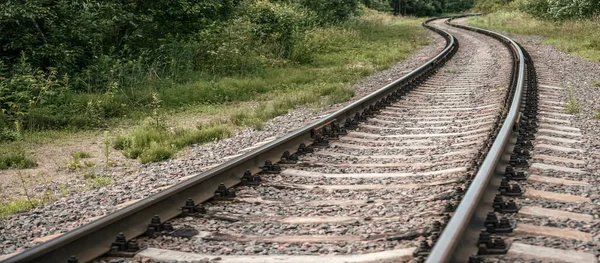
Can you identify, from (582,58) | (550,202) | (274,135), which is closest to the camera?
(550,202)

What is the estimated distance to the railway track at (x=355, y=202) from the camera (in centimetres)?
395

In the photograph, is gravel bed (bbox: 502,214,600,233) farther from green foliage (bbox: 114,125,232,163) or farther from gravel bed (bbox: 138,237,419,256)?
green foliage (bbox: 114,125,232,163)

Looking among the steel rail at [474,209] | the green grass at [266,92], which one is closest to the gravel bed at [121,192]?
the green grass at [266,92]

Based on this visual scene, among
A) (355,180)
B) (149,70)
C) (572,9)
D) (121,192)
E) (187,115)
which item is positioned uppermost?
(572,9)

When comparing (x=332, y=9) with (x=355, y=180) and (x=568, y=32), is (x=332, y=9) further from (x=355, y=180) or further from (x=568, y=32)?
(x=355, y=180)

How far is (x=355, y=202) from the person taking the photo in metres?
5.10

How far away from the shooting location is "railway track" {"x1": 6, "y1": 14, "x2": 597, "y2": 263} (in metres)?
3.95

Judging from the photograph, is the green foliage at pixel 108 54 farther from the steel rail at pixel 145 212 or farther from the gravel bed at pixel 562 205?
the gravel bed at pixel 562 205

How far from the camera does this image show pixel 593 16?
28516mm

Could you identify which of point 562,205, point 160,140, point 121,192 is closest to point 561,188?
point 562,205

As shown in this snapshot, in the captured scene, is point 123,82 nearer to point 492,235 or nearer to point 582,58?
point 492,235

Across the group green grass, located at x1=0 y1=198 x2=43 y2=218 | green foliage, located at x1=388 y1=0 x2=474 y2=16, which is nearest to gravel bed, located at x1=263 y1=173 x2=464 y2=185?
green grass, located at x1=0 y1=198 x2=43 y2=218

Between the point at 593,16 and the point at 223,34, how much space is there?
1880 cm

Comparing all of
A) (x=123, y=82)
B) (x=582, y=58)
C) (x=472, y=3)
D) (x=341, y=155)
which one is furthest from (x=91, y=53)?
(x=472, y=3)
